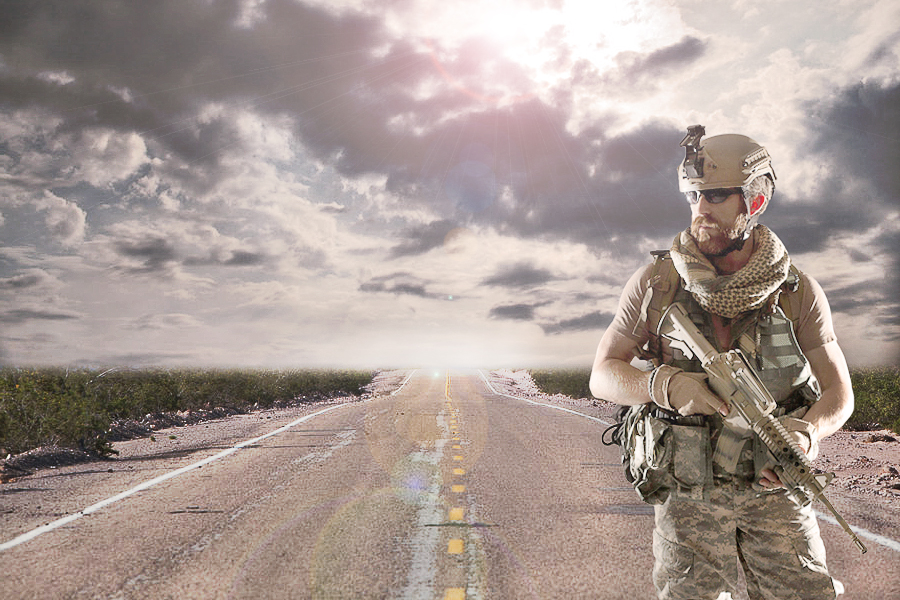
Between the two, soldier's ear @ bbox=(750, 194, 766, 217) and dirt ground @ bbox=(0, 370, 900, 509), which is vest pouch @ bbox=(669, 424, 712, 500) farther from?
dirt ground @ bbox=(0, 370, 900, 509)

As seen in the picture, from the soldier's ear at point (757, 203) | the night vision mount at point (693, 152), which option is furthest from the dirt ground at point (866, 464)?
the night vision mount at point (693, 152)

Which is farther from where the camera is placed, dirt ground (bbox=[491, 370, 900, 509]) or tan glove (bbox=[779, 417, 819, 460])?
dirt ground (bbox=[491, 370, 900, 509])

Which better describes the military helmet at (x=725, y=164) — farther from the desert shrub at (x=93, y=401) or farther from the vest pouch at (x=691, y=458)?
the desert shrub at (x=93, y=401)

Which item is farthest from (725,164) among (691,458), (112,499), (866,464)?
(866,464)

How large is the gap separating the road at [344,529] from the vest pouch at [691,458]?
2008 millimetres

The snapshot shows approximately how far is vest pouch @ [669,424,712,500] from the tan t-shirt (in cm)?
40

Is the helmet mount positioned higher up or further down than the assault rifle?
higher up

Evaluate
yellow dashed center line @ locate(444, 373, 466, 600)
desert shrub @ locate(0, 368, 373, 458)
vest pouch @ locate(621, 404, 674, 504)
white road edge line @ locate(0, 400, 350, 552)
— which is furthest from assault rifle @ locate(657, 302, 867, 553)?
desert shrub @ locate(0, 368, 373, 458)

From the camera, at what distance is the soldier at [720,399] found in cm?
243

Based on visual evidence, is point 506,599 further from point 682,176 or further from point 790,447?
point 682,176

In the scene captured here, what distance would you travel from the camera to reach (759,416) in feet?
7.59

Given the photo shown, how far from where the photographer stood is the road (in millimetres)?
4379

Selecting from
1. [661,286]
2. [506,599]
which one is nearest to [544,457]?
[506,599]

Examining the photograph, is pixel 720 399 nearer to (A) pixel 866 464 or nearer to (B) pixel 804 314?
(B) pixel 804 314
